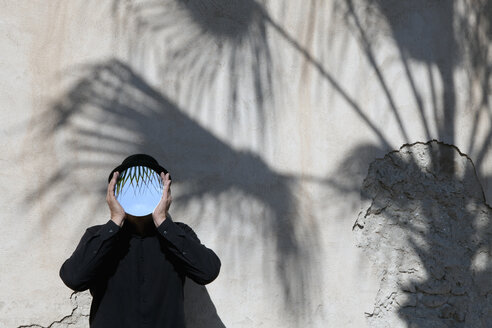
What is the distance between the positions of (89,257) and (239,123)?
1.14 metres

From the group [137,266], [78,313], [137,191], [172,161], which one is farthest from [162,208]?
[78,313]

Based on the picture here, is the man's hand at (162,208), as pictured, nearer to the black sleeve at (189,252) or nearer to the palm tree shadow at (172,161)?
the black sleeve at (189,252)

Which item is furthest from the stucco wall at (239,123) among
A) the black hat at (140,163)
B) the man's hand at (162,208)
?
the man's hand at (162,208)

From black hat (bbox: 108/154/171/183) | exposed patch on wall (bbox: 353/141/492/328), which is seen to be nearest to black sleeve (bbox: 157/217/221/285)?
black hat (bbox: 108/154/171/183)

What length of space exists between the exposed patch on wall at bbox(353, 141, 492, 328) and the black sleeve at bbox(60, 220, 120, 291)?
1.46 meters

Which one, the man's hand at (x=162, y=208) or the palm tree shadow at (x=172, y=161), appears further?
the palm tree shadow at (x=172, y=161)

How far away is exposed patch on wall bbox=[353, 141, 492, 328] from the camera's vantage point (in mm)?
3584

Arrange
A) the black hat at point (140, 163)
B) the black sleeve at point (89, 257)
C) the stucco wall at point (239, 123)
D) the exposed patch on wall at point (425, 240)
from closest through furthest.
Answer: the black sleeve at point (89, 257) → the black hat at point (140, 163) → the stucco wall at point (239, 123) → the exposed patch on wall at point (425, 240)

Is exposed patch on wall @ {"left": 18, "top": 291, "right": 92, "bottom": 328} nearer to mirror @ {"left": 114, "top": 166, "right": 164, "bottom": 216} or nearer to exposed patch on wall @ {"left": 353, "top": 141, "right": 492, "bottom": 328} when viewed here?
mirror @ {"left": 114, "top": 166, "right": 164, "bottom": 216}

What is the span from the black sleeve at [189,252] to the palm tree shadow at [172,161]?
58 cm

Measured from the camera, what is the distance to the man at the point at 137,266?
264cm

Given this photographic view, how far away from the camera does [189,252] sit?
2.71 meters

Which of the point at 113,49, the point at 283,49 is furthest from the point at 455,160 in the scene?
the point at 113,49

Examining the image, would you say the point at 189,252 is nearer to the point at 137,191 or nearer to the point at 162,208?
the point at 162,208
